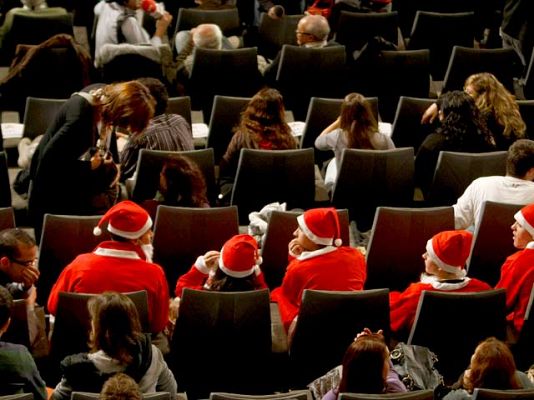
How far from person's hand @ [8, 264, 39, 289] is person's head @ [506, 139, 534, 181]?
2.66 m

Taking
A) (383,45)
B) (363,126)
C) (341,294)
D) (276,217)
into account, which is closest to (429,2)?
(383,45)

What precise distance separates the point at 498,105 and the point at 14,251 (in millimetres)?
3443

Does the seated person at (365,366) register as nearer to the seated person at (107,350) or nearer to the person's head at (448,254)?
the seated person at (107,350)

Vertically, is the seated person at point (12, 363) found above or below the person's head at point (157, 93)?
below

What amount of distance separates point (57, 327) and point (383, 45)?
14.4 ft

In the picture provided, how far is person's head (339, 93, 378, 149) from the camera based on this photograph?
7078mm

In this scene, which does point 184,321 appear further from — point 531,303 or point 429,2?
point 429,2

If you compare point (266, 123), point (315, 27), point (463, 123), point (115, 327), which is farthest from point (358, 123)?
point (115, 327)

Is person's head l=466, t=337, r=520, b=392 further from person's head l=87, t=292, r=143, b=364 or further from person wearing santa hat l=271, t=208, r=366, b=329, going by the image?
person's head l=87, t=292, r=143, b=364

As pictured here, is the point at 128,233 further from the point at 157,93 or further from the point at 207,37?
the point at 207,37

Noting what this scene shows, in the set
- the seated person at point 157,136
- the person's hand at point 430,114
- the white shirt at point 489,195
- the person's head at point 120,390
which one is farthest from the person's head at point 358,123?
the person's head at point 120,390

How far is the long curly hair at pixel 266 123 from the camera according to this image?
7.12m

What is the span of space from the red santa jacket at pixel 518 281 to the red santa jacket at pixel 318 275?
732 mm

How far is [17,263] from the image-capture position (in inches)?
215
